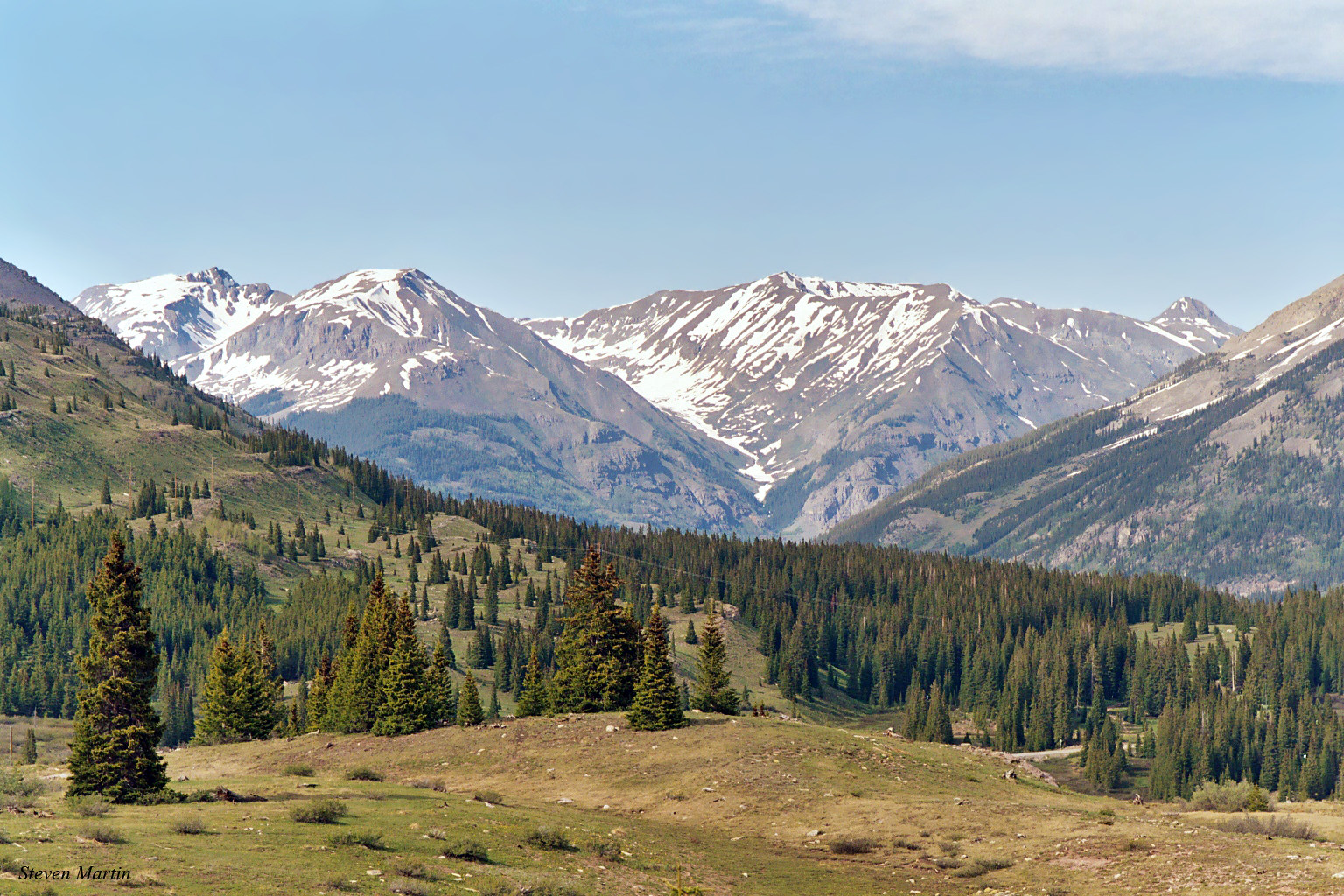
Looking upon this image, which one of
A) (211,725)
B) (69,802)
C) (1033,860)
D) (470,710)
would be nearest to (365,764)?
(470,710)

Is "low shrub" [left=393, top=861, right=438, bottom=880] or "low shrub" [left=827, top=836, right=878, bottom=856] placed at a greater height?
"low shrub" [left=393, top=861, right=438, bottom=880]

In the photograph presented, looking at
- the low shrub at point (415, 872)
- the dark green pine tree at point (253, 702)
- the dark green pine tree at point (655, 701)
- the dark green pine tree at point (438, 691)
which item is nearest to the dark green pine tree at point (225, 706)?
the dark green pine tree at point (253, 702)

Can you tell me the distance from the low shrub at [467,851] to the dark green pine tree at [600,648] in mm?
48357

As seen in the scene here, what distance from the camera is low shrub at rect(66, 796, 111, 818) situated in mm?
49156

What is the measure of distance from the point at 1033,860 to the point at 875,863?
6.97 meters

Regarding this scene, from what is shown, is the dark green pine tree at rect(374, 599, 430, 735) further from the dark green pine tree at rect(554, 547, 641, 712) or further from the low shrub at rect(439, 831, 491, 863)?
the low shrub at rect(439, 831, 491, 863)

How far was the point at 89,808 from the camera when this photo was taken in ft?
162

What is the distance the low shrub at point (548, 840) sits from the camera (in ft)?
174

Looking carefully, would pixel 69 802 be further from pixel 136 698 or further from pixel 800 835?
pixel 800 835

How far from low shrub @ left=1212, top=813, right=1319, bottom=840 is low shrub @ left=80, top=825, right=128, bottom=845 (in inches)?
2042

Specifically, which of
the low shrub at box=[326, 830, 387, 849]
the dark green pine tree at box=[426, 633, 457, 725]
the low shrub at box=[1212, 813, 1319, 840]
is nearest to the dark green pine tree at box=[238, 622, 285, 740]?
the dark green pine tree at box=[426, 633, 457, 725]

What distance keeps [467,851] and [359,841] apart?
4229 millimetres

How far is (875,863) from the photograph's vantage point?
56.4 metres

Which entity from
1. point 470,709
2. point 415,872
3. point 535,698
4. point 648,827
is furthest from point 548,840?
point 535,698
